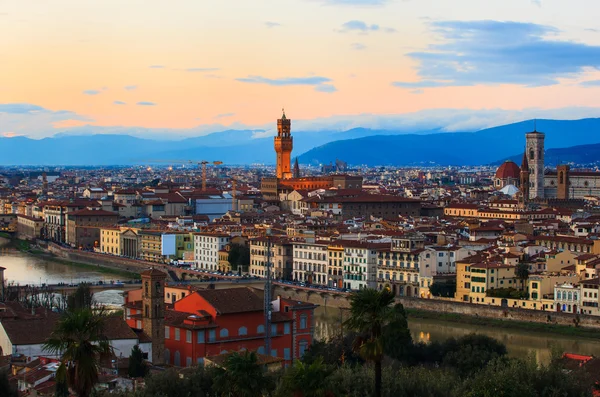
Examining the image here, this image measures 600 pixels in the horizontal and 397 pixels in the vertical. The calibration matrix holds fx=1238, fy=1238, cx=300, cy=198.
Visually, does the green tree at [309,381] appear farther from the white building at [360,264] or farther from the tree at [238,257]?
the tree at [238,257]

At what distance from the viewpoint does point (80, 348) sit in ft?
32.6

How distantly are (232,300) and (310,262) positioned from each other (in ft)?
50.7

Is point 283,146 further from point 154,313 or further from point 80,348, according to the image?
point 80,348

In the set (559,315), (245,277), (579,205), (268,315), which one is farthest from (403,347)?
(579,205)

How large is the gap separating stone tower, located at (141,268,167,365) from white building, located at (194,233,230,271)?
808 inches

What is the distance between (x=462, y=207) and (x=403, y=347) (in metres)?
34.1

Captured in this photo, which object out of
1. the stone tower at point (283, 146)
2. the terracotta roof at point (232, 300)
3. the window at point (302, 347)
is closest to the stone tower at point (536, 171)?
the stone tower at point (283, 146)

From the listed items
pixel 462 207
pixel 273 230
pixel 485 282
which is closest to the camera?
pixel 485 282

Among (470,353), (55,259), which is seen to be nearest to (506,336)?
(470,353)

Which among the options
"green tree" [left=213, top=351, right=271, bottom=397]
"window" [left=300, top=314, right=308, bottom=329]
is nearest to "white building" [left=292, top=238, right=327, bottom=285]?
"window" [left=300, top=314, right=308, bottom=329]

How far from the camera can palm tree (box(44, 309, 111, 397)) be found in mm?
9953

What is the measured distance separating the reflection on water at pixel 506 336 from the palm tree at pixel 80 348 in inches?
523

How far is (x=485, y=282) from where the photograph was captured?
28609 mm

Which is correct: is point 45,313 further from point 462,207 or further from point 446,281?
point 462,207
